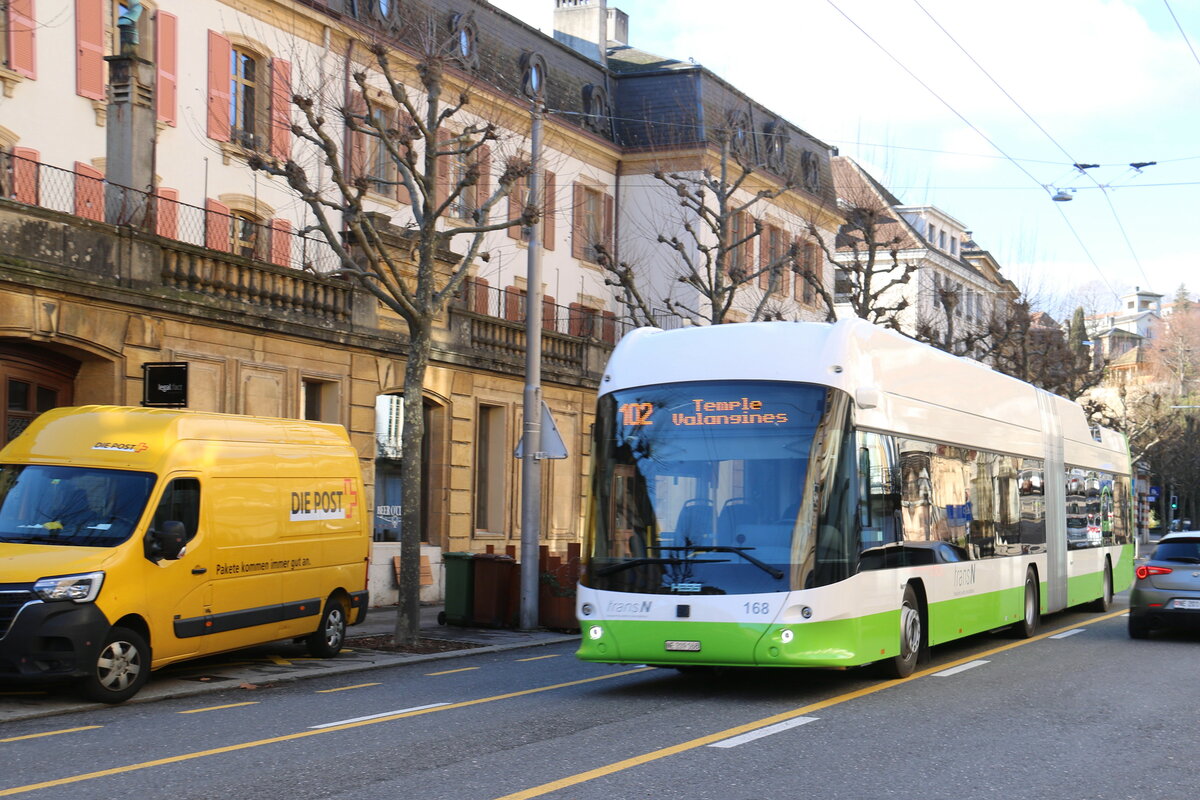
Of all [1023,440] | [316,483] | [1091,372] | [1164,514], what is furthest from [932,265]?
[316,483]

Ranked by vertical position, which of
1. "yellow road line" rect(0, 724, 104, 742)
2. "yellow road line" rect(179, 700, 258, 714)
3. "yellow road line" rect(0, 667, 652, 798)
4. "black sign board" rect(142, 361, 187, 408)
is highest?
"black sign board" rect(142, 361, 187, 408)

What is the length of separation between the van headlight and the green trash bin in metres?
9.14

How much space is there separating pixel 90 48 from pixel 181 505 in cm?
1370

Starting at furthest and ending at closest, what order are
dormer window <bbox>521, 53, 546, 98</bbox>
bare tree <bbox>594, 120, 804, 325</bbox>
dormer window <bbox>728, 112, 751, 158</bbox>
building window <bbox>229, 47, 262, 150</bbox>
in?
1. dormer window <bbox>728, 112, 751, 158</bbox>
2. bare tree <bbox>594, 120, 804, 325</bbox>
3. dormer window <bbox>521, 53, 546, 98</bbox>
4. building window <bbox>229, 47, 262, 150</bbox>

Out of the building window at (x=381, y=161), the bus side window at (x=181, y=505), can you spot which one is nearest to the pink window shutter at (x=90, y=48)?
the building window at (x=381, y=161)

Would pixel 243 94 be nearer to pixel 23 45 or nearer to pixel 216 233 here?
pixel 216 233

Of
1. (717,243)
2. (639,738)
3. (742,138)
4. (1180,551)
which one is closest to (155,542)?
(639,738)

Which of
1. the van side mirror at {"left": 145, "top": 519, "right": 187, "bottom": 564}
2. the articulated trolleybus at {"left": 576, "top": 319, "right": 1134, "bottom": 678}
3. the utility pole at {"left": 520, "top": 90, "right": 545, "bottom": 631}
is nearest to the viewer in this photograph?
the articulated trolleybus at {"left": 576, "top": 319, "right": 1134, "bottom": 678}

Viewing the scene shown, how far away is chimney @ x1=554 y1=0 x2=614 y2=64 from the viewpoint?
48.7m

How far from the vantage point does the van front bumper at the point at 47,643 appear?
12.2 metres

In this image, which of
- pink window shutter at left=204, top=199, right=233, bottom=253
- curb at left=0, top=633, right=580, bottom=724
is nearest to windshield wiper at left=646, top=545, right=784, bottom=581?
curb at left=0, top=633, right=580, bottom=724

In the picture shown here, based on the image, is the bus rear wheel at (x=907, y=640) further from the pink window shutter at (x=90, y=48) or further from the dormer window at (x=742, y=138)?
the dormer window at (x=742, y=138)

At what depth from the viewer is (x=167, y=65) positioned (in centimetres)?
2636

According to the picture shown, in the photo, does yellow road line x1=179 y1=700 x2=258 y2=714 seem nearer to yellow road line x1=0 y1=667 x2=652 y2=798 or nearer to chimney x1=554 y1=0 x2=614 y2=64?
yellow road line x1=0 y1=667 x2=652 y2=798
